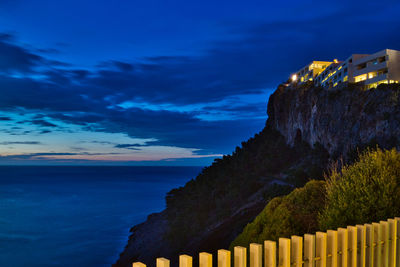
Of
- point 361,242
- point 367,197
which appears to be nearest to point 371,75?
point 367,197

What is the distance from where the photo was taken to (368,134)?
32594mm

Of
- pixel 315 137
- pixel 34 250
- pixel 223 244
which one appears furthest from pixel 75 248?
pixel 315 137

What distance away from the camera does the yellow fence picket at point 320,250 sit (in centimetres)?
402

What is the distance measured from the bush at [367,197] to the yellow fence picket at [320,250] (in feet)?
15.0

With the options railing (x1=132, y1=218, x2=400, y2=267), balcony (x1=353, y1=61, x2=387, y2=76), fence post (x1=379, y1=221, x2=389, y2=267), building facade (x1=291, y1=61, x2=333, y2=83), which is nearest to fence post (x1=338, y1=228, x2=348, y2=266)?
railing (x1=132, y1=218, x2=400, y2=267)

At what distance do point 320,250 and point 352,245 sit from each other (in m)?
0.72

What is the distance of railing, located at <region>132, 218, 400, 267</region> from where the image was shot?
11.1 ft

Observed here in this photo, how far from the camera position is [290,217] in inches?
408

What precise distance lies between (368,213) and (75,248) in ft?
170

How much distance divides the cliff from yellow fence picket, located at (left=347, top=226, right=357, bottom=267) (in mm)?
17783

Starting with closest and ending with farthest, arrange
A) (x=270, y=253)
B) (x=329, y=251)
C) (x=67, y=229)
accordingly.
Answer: (x=270, y=253) < (x=329, y=251) < (x=67, y=229)

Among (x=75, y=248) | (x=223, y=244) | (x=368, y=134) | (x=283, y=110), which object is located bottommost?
(x=75, y=248)

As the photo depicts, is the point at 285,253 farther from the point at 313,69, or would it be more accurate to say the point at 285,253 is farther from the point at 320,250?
the point at 313,69

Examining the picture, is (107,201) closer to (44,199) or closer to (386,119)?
(44,199)
